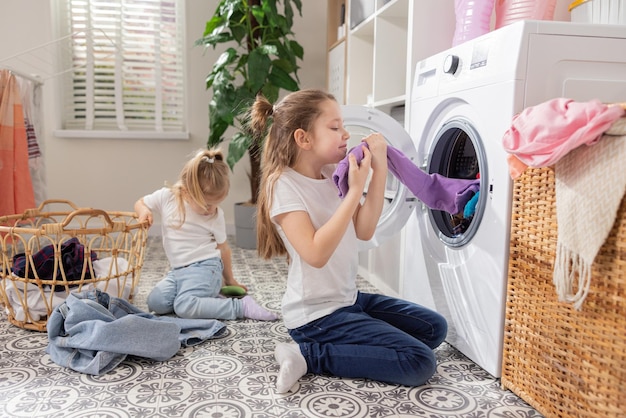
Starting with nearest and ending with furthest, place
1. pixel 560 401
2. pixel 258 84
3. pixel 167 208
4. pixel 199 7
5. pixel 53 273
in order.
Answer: pixel 560 401 < pixel 53 273 < pixel 167 208 < pixel 258 84 < pixel 199 7

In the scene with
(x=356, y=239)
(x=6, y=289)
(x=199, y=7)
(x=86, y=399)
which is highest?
(x=199, y=7)

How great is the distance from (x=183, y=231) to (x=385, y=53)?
1.06 m

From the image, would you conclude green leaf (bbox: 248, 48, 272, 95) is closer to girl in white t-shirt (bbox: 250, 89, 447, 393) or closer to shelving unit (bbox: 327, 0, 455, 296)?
shelving unit (bbox: 327, 0, 455, 296)

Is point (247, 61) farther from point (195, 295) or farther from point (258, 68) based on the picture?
point (195, 295)

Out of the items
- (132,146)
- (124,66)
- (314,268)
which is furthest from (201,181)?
(124,66)

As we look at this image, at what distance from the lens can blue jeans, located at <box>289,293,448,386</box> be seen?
1.13 metres

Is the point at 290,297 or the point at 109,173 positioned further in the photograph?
the point at 109,173

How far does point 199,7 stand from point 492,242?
245 centimetres

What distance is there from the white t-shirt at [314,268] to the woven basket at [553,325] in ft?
1.27

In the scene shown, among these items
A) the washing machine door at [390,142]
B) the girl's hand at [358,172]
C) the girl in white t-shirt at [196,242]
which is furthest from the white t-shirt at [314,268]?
the girl in white t-shirt at [196,242]

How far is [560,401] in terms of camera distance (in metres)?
0.97

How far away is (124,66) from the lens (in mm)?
3025

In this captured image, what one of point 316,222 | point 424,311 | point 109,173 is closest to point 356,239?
point 316,222

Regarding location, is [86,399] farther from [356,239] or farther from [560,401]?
[560,401]
